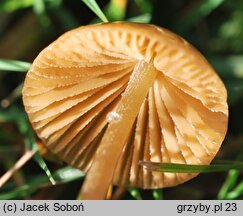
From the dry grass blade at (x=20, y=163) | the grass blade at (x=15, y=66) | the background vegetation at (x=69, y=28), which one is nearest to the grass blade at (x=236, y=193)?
the background vegetation at (x=69, y=28)

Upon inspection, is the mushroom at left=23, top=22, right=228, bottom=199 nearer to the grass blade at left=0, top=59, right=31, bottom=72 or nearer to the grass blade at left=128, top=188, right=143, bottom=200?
the grass blade at left=128, top=188, right=143, bottom=200

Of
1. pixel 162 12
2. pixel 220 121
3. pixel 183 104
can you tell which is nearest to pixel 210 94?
pixel 220 121

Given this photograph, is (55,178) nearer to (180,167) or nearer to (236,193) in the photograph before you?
(180,167)

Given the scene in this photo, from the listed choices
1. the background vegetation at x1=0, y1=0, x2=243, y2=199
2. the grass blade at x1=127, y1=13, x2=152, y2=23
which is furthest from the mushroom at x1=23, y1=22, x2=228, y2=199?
the grass blade at x1=127, y1=13, x2=152, y2=23

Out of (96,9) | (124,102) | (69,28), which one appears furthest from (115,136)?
(69,28)

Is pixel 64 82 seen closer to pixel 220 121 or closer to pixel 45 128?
pixel 45 128

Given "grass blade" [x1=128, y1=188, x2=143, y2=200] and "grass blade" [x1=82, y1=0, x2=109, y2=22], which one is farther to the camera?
"grass blade" [x1=128, y1=188, x2=143, y2=200]
